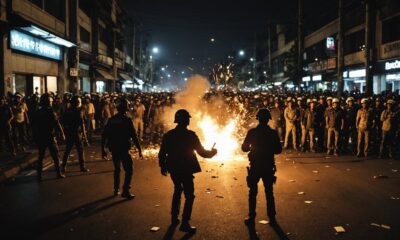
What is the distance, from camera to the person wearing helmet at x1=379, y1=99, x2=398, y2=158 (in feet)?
43.2

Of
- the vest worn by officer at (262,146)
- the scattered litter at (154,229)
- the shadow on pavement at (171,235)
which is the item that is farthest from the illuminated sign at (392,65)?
the scattered litter at (154,229)

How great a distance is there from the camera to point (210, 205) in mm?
7648

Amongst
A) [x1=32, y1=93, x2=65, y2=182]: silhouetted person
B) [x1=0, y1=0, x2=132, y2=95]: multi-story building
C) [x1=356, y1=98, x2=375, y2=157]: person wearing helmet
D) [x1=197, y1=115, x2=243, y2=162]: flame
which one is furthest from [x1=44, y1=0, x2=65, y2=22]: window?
[x1=356, y1=98, x2=375, y2=157]: person wearing helmet

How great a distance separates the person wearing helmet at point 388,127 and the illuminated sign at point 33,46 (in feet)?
54.4

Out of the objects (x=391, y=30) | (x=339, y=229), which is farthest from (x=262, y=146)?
(x=391, y=30)

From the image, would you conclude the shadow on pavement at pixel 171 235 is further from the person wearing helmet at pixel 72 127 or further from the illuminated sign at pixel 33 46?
the illuminated sign at pixel 33 46

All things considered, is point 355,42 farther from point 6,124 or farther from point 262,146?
point 262,146

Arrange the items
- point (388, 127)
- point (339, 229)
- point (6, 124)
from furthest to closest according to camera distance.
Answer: point (388, 127)
point (6, 124)
point (339, 229)

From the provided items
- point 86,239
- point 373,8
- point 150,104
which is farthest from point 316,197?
point 373,8

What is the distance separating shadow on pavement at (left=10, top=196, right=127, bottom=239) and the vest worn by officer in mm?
2703

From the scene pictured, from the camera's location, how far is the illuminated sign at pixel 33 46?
21.5 metres

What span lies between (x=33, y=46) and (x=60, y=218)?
19.9 metres

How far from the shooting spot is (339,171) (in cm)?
1105

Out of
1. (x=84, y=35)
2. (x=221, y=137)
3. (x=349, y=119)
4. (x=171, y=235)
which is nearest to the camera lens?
(x=171, y=235)
